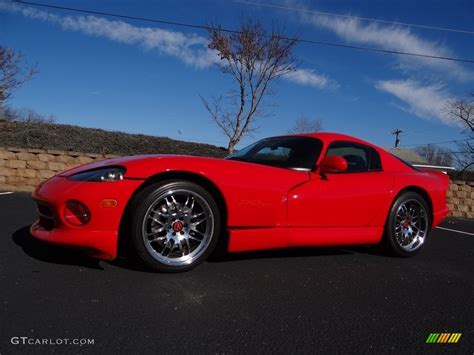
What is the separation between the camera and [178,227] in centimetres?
296

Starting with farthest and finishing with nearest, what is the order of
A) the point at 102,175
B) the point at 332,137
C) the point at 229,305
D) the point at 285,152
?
the point at 332,137
the point at 285,152
the point at 102,175
the point at 229,305

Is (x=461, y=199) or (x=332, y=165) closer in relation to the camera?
(x=332, y=165)

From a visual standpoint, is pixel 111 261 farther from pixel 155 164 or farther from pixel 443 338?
pixel 443 338

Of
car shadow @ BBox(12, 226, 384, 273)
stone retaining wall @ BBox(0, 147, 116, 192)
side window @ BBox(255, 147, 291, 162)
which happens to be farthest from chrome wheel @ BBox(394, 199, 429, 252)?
stone retaining wall @ BBox(0, 147, 116, 192)

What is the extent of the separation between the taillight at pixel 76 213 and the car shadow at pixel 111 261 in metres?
0.40

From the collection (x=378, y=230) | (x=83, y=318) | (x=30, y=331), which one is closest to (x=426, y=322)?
(x=378, y=230)

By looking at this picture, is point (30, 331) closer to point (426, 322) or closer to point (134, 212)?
point (134, 212)

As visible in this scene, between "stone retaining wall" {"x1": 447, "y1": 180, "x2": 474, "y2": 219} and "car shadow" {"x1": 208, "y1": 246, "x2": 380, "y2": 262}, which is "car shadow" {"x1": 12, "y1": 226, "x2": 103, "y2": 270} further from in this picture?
"stone retaining wall" {"x1": 447, "y1": 180, "x2": 474, "y2": 219}

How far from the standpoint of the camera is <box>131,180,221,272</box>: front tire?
9.25 feet

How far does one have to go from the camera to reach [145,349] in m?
1.84

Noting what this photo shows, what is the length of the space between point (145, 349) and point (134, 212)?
1.13 m

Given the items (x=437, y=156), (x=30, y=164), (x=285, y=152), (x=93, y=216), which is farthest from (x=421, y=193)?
(x=437, y=156)

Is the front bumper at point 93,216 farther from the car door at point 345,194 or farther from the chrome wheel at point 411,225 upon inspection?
the chrome wheel at point 411,225

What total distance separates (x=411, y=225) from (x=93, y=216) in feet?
10.3
